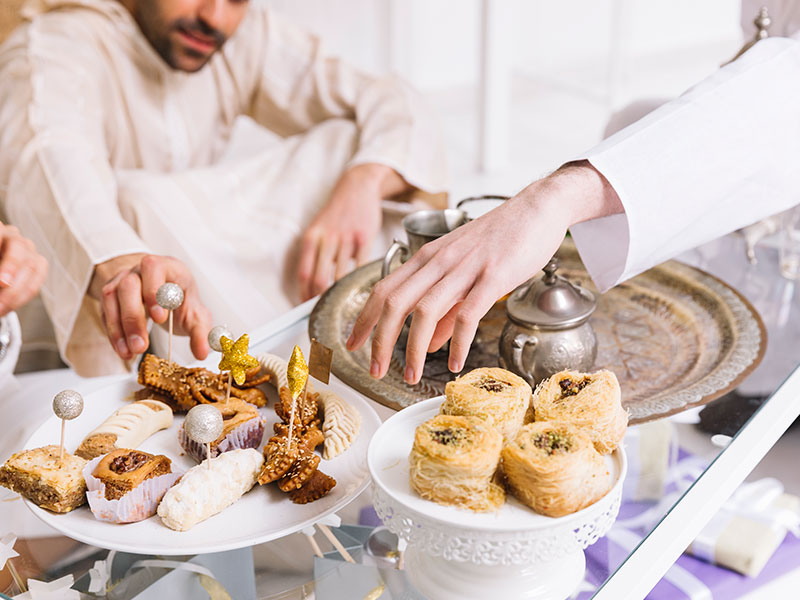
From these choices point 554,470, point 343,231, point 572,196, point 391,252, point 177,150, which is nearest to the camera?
point 554,470

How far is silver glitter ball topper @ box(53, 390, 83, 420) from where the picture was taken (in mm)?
696

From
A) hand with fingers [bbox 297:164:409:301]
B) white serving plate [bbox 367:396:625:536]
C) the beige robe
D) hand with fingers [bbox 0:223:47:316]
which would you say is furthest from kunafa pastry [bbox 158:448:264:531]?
hand with fingers [bbox 297:164:409:301]

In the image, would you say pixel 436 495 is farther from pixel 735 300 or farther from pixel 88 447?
pixel 735 300

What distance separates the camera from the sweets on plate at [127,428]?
0.74 meters

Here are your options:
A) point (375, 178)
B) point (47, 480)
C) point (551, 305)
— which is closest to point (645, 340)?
point (551, 305)

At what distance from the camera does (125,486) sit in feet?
2.13

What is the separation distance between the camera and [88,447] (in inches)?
29.1

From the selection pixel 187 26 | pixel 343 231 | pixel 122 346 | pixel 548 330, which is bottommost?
pixel 343 231

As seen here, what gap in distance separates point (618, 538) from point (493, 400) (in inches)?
6.7

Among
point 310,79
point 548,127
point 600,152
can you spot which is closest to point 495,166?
point 548,127

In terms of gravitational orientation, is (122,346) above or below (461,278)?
below

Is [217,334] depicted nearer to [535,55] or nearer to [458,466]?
[458,466]

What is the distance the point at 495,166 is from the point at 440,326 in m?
2.78

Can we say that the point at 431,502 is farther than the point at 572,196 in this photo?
No
